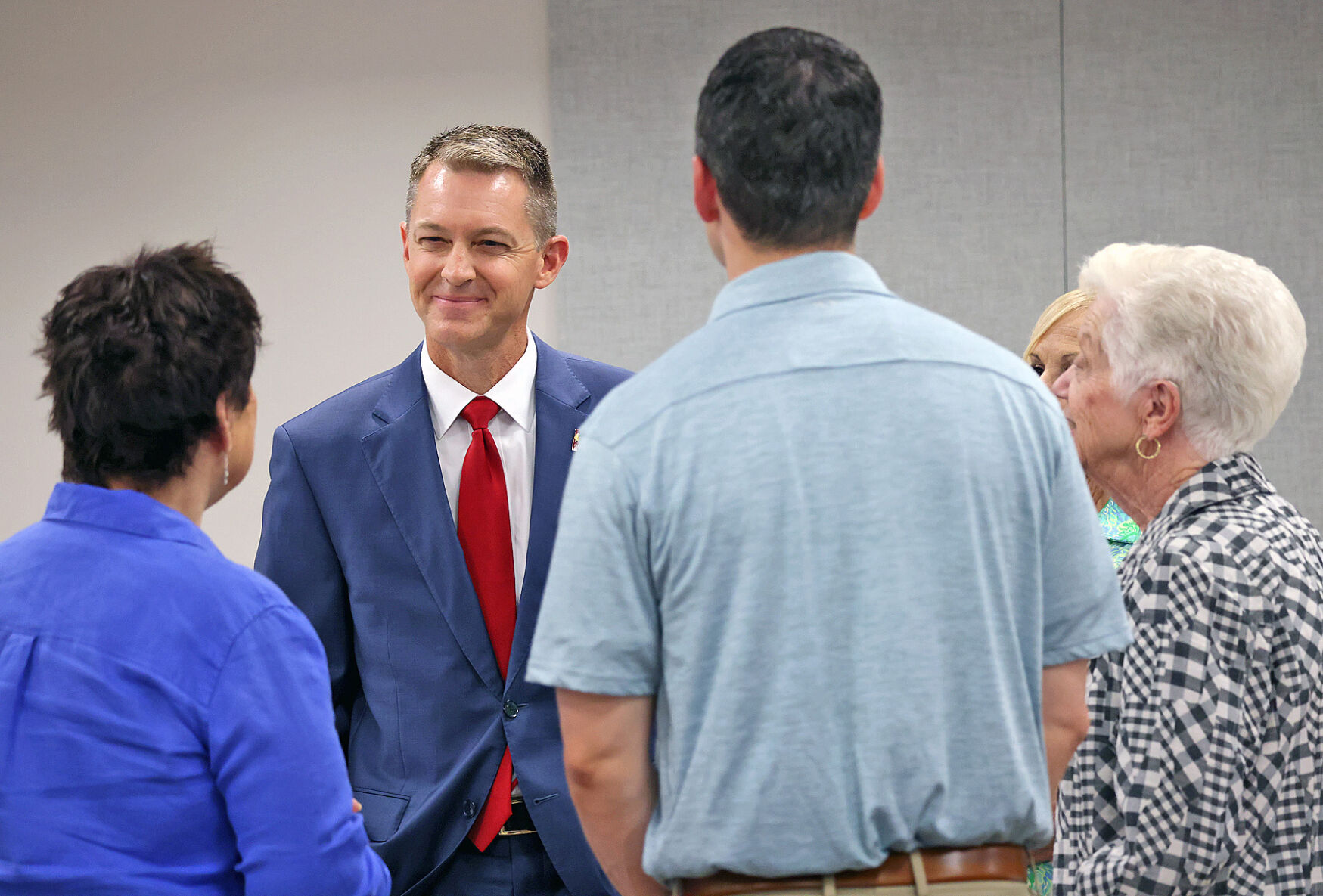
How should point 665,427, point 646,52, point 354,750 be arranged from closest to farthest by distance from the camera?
point 665,427 → point 354,750 → point 646,52

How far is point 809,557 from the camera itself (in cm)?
109

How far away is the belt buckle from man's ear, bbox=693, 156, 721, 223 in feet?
3.17

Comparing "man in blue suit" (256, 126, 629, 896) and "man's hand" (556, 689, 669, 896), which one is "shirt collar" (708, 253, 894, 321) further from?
"man in blue suit" (256, 126, 629, 896)

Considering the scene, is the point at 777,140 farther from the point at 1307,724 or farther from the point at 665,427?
the point at 1307,724

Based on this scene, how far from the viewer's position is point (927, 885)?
1128 mm

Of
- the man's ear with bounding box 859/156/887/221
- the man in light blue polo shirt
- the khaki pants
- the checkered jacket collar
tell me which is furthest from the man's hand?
the checkered jacket collar

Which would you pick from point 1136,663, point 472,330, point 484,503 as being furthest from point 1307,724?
point 472,330

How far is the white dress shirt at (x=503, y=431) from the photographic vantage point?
74.8 inches

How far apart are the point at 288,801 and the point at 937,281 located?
10.5ft

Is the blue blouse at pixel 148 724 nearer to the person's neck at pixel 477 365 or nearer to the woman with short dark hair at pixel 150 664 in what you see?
the woman with short dark hair at pixel 150 664

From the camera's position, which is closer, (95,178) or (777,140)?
(777,140)

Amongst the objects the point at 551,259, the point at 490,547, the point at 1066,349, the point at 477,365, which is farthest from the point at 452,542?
the point at 1066,349

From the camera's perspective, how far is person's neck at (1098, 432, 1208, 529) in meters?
1.65


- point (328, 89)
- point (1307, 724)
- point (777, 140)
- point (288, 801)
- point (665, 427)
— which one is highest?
point (328, 89)
